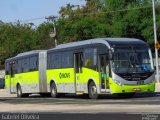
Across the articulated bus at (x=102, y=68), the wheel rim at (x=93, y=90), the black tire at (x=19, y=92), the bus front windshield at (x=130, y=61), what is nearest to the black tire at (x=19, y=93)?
the black tire at (x=19, y=92)

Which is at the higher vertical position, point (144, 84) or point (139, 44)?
point (139, 44)

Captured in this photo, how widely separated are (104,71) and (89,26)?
4734 cm

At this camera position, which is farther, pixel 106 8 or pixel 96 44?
pixel 106 8

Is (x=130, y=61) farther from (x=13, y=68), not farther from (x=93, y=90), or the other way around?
(x=13, y=68)

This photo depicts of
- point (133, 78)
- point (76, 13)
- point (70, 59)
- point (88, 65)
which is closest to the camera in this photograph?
point (133, 78)

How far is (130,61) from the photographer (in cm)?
2761

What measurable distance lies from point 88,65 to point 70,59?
90.8 inches

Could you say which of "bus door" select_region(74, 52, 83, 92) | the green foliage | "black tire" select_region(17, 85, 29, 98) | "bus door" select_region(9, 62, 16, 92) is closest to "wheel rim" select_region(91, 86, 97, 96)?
"bus door" select_region(74, 52, 83, 92)

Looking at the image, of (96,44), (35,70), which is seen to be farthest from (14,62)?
(96,44)

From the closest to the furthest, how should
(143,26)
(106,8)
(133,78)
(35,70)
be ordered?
1. (133,78)
2. (35,70)
3. (143,26)
4. (106,8)

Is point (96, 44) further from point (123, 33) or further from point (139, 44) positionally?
point (123, 33)

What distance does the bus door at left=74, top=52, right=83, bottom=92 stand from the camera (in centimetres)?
3037

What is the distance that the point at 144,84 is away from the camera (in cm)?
2773

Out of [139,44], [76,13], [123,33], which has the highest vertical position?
[76,13]
